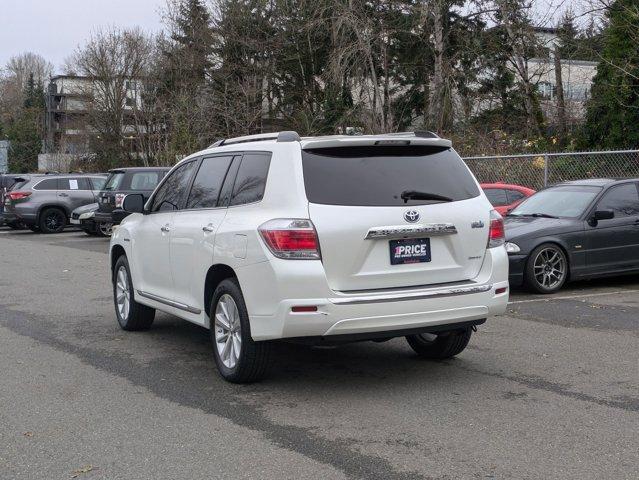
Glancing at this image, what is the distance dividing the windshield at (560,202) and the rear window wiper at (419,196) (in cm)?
593

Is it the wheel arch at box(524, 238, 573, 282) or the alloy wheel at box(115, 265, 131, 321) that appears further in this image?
the wheel arch at box(524, 238, 573, 282)

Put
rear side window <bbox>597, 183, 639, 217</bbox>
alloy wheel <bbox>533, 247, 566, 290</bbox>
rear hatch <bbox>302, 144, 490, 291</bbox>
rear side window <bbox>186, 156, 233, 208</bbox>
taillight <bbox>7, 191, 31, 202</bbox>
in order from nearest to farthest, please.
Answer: rear hatch <bbox>302, 144, 490, 291</bbox>
rear side window <bbox>186, 156, 233, 208</bbox>
alloy wheel <bbox>533, 247, 566, 290</bbox>
rear side window <bbox>597, 183, 639, 217</bbox>
taillight <bbox>7, 191, 31, 202</bbox>

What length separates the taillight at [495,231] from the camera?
654 centimetres

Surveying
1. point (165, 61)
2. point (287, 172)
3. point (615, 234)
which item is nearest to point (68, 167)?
point (165, 61)

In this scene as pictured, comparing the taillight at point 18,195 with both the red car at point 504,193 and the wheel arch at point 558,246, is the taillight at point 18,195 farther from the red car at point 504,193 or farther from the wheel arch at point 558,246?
the wheel arch at point 558,246

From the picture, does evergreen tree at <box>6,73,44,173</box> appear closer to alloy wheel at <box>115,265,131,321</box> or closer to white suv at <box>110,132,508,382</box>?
alloy wheel at <box>115,265,131,321</box>

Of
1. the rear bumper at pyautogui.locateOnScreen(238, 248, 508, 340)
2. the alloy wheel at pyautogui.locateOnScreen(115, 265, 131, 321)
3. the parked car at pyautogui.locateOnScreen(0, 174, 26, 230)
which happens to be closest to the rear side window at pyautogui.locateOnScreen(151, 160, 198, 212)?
the alloy wheel at pyautogui.locateOnScreen(115, 265, 131, 321)

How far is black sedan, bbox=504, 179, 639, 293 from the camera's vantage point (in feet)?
36.7

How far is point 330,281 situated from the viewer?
5812mm

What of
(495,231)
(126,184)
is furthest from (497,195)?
(495,231)

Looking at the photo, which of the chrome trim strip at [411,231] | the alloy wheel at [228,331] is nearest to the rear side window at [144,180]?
the alloy wheel at [228,331]

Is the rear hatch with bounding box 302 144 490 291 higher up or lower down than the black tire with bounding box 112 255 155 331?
higher up

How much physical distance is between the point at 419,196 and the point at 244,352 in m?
1.71

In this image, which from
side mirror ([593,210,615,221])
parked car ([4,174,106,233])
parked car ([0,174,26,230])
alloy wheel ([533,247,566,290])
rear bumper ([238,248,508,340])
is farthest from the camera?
parked car ([0,174,26,230])
